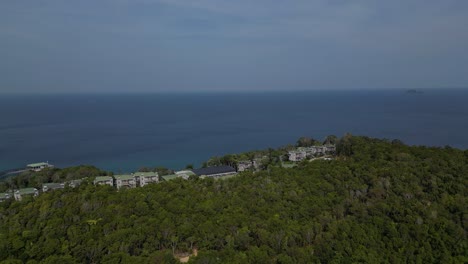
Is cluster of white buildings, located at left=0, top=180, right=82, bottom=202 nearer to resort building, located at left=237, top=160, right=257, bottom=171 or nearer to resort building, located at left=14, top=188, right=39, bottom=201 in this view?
resort building, located at left=14, top=188, right=39, bottom=201

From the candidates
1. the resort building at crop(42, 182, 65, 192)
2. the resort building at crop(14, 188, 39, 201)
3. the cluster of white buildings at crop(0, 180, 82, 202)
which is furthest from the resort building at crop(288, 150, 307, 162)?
the resort building at crop(14, 188, 39, 201)

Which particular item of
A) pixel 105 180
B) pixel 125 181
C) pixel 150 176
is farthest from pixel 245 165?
pixel 105 180

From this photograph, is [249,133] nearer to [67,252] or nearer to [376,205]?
[376,205]

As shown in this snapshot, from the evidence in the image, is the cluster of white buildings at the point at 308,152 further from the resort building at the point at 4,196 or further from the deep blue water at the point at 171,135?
the resort building at the point at 4,196

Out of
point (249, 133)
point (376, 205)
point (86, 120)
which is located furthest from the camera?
point (86, 120)

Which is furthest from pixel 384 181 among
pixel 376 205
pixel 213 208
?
pixel 213 208

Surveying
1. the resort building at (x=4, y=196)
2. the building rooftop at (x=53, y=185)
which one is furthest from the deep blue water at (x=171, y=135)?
the resort building at (x=4, y=196)
